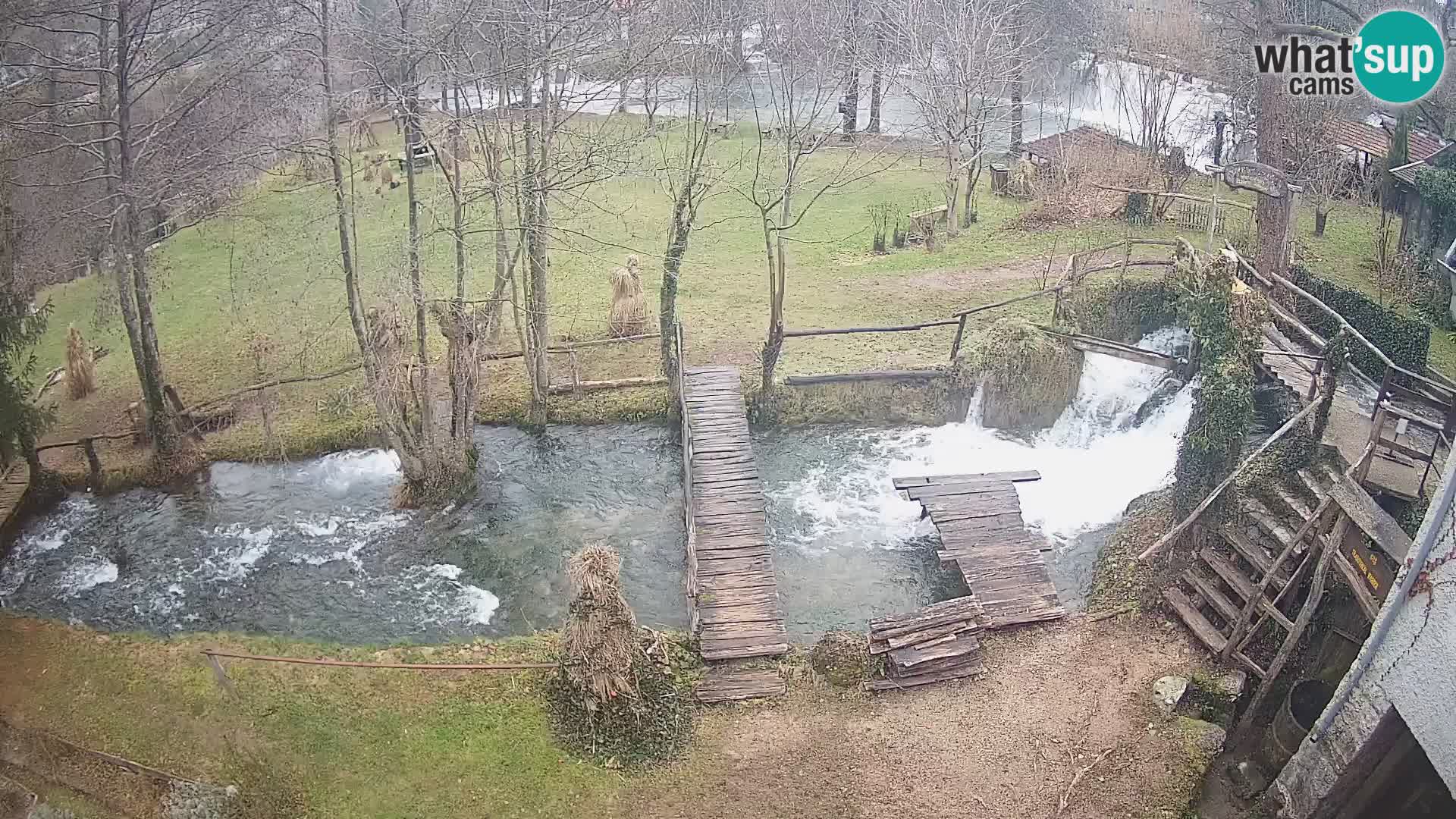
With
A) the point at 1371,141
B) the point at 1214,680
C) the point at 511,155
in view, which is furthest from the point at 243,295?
the point at 1371,141

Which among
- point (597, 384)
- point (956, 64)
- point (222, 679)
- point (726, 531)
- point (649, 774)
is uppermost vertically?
point (956, 64)

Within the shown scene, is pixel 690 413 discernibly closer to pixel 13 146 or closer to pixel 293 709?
pixel 293 709

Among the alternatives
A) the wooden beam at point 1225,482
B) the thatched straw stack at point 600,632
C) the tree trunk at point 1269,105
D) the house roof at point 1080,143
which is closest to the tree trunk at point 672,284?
the thatched straw stack at point 600,632

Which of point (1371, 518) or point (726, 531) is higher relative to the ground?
point (1371, 518)

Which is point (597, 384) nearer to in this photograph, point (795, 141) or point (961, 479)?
point (795, 141)

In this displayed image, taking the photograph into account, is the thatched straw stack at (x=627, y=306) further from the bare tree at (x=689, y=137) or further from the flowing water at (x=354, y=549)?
the flowing water at (x=354, y=549)

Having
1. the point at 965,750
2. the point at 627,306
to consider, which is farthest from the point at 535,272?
the point at 965,750

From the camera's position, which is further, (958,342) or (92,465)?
(958,342)
